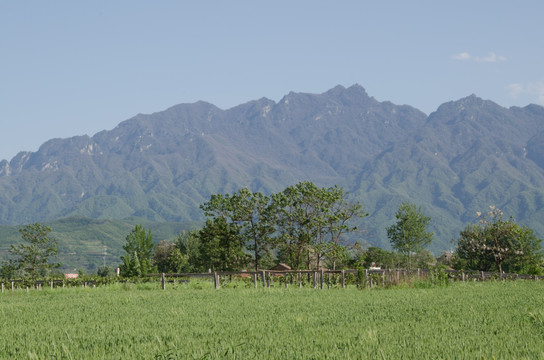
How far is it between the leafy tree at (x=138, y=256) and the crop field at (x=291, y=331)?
3295 inches

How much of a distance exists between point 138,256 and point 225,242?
53.4 meters

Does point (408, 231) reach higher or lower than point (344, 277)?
higher

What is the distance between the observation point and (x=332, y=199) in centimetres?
6344

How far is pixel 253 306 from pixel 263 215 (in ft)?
150

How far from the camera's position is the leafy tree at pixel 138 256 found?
101 m

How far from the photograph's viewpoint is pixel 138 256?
113 m

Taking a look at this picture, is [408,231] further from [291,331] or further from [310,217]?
[291,331]

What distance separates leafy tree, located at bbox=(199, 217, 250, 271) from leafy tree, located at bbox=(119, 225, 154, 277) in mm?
36537

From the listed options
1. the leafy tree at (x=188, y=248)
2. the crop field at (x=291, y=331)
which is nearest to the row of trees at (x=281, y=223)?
the crop field at (x=291, y=331)

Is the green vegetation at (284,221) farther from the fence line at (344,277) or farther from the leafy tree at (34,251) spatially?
the leafy tree at (34,251)

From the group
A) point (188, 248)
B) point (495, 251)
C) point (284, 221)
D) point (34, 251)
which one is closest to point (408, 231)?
point (495, 251)

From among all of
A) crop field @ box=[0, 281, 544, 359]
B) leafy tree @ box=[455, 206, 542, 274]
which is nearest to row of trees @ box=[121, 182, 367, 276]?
leafy tree @ box=[455, 206, 542, 274]

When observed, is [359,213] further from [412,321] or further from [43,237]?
[412,321]

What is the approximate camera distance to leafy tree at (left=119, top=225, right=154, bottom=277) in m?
101
